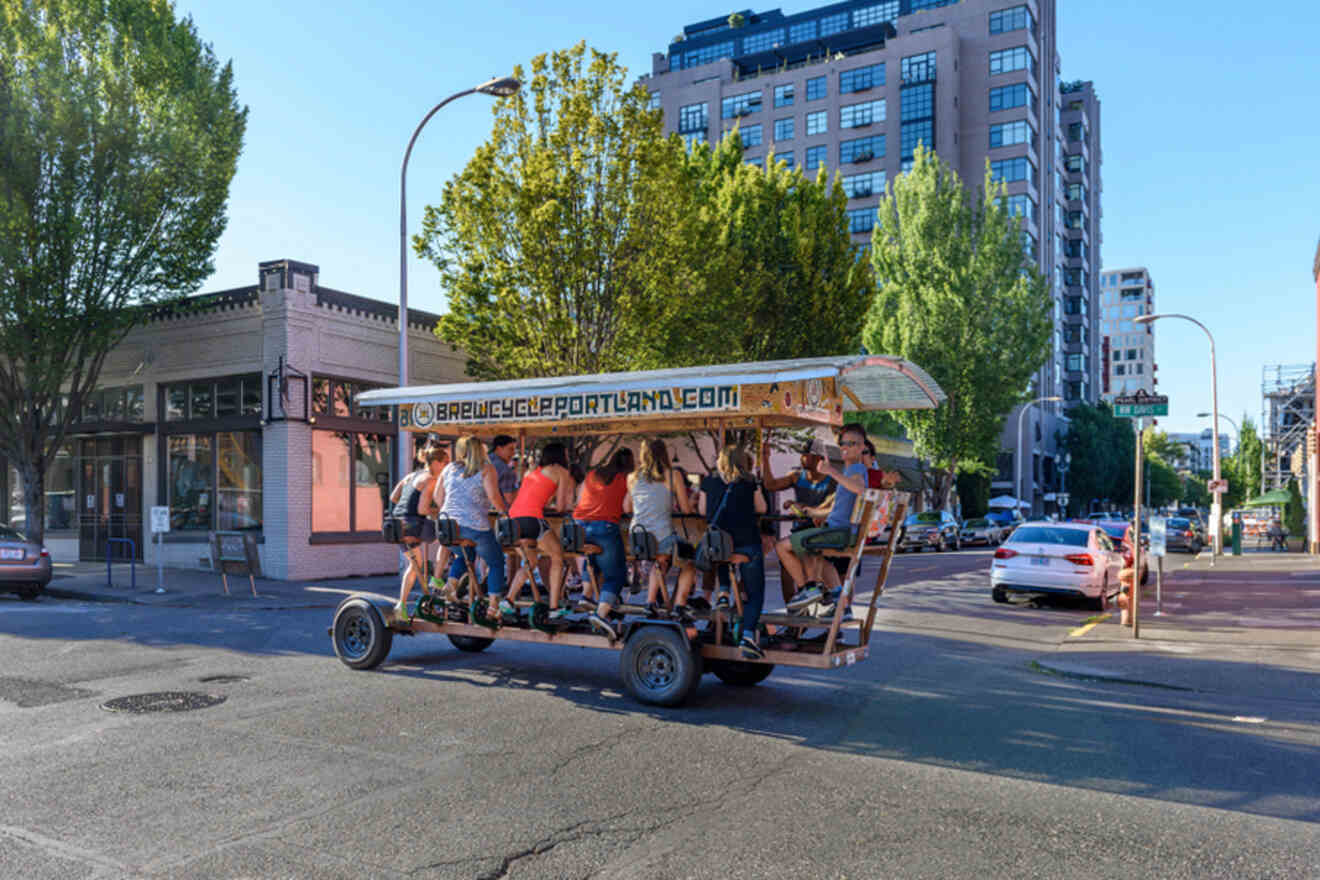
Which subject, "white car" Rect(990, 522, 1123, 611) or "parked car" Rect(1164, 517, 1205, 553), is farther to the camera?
"parked car" Rect(1164, 517, 1205, 553)

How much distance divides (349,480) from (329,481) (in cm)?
56

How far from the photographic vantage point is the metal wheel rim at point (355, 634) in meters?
10.2

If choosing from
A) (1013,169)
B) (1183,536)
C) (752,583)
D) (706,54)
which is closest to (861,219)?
(1013,169)

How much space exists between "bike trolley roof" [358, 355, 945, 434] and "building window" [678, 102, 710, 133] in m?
Answer: 72.8

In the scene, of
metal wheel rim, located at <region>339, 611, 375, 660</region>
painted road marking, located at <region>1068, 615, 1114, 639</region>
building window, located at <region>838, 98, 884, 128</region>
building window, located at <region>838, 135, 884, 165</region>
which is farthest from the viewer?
building window, located at <region>838, 98, 884, 128</region>

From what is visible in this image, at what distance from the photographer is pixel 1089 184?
9206 centimetres

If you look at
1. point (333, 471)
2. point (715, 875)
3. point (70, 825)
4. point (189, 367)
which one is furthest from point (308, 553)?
point (715, 875)

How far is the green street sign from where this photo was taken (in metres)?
14.3

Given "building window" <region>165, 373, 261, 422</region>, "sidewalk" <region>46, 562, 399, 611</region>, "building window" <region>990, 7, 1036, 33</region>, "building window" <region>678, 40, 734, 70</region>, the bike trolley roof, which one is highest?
"building window" <region>678, 40, 734, 70</region>

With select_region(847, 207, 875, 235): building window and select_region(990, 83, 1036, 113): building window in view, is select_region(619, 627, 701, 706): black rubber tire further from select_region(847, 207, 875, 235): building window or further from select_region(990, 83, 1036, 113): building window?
select_region(990, 83, 1036, 113): building window

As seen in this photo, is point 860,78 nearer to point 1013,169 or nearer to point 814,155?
point 814,155

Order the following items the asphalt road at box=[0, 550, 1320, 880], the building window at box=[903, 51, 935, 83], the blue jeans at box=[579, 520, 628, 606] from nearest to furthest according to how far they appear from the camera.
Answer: the asphalt road at box=[0, 550, 1320, 880], the blue jeans at box=[579, 520, 628, 606], the building window at box=[903, 51, 935, 83]

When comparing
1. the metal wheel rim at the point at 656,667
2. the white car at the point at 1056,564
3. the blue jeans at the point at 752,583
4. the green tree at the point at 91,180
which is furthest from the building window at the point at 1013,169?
the metal wheel rim at the point at 656,667

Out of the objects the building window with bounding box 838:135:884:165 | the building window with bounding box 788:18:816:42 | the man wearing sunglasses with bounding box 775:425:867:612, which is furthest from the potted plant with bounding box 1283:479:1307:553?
the building window with bounding box 788:18:816:42
